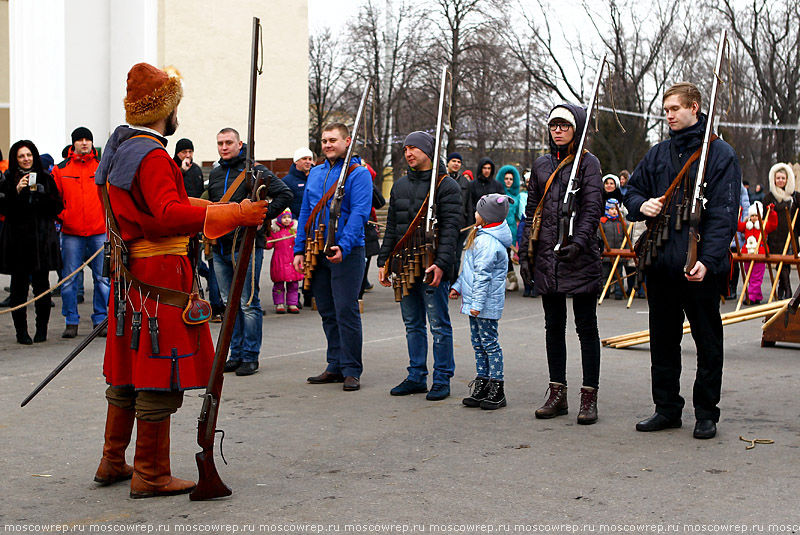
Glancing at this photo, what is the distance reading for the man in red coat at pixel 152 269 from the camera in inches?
190

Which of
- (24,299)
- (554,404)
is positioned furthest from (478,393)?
(24,299)

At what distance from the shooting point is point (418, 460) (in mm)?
5664

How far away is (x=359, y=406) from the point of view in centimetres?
715

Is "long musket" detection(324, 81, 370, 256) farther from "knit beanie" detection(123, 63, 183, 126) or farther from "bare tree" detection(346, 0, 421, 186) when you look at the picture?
"bare tree" detection(346, 0, 421, 186)

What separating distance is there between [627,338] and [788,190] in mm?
5883

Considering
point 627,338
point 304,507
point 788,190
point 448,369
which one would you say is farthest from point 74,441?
point 788,190

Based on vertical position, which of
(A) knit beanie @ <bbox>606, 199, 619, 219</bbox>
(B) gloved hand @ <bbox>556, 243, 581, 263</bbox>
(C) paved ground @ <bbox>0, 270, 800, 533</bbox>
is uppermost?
(A) knit beanie @ <bbox>606, 199, 619, 219</bbox>

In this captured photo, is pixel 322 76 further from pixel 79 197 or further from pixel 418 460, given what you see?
pixel 418 460

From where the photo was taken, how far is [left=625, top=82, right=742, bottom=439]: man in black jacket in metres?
6.00

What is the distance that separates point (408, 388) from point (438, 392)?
0.96ft

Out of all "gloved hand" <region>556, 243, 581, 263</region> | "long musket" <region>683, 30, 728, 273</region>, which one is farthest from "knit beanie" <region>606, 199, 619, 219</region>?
A: "long musket" <region>683, 30, 728, 273</region>

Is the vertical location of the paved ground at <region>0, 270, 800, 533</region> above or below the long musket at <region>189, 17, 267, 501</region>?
below

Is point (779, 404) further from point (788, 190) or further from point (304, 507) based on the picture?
point (788, 190)

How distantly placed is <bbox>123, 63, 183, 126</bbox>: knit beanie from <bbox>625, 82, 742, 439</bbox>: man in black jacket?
9.44 ft
